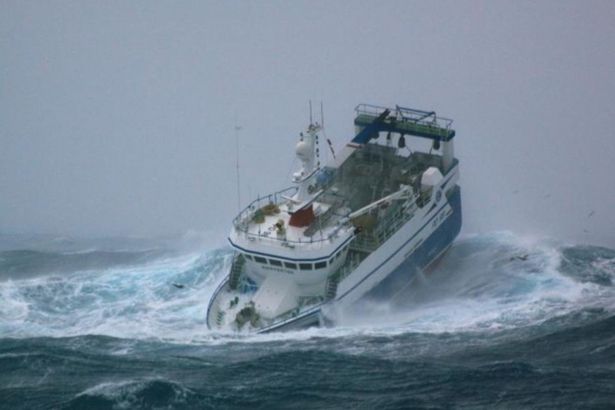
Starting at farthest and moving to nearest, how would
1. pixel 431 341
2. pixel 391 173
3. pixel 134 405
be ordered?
1. pixel 391 173
2. pixel 431 341
3. pixel 134 405

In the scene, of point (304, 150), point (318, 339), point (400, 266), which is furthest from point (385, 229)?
point (318, 339)

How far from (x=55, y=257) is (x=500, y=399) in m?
27.4

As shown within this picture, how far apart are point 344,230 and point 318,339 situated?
220 inches

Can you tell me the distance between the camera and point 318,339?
142ft

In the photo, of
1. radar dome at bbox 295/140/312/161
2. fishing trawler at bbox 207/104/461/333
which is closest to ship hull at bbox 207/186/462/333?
fishing trawler at bbox 207/104/461/333

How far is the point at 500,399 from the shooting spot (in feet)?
118

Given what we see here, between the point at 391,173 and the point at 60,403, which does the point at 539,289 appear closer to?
the point at 391,173

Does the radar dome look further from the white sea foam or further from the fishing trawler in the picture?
the white sea foam

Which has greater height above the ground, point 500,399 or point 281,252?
point 281,252

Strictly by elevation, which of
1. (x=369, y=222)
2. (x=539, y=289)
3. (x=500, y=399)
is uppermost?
(x=369, y=222)

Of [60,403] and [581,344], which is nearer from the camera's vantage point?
[60,403]

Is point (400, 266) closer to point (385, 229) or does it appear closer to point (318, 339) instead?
point (385, 229)

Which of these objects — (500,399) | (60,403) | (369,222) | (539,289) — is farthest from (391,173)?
(60,403)

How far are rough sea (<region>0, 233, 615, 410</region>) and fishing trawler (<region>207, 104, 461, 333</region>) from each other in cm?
115
